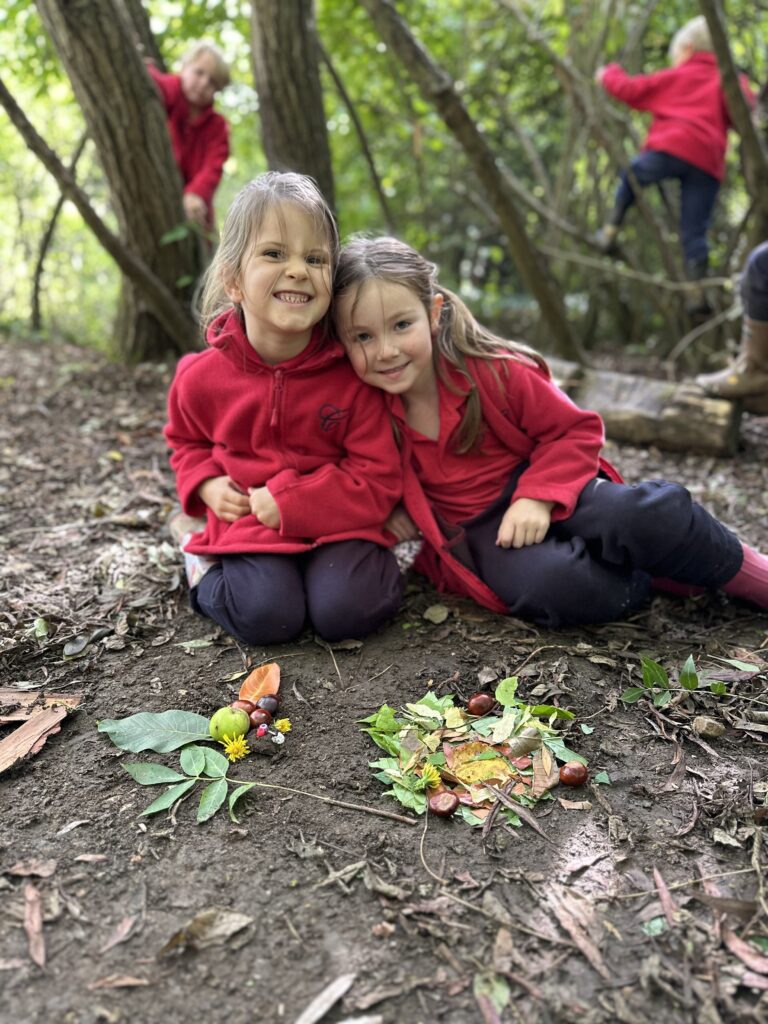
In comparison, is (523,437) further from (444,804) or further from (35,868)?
(35,868)

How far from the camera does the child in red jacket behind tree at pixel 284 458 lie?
242cm

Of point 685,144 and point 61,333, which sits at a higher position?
point 685,144

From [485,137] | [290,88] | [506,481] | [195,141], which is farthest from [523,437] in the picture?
[485,137]

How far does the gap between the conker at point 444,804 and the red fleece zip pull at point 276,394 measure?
4.20 ft

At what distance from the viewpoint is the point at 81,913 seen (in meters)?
1.60

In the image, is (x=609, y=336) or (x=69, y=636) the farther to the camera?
(x=609, y=336)

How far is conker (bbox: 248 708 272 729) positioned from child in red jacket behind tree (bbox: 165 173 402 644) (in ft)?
1.30

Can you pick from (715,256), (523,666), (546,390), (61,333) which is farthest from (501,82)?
(523,666)

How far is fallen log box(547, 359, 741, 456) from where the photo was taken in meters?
4.36

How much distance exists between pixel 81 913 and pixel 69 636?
3.64ft

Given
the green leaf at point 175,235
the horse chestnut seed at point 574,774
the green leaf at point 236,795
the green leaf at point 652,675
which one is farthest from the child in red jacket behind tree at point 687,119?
the green leaf at point 236,795

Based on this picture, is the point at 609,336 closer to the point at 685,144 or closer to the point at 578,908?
the point at 685,144

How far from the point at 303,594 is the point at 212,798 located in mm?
813

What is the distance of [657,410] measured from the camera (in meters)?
4.52
